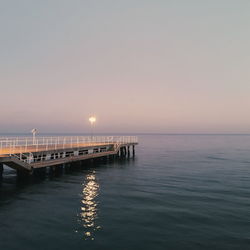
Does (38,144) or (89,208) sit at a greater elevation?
(38,144)

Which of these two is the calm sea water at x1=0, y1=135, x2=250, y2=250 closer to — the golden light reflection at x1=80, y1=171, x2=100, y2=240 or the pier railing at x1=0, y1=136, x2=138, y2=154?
the golden light reflection at x1=80, y1=171, x2=100, y2=240

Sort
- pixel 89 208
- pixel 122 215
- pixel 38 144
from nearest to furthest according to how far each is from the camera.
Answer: pixel 122 215
pixel 89 208
pixel 38 144

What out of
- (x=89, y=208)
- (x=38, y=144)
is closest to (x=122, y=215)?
(x=89, y=208)

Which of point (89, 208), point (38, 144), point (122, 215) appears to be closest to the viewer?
point (122, 215)

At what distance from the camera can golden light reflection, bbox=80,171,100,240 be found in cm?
1205

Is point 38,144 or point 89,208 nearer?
point 89,208

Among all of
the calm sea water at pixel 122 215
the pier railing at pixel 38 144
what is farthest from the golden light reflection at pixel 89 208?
the pier railing at pixel 38 144

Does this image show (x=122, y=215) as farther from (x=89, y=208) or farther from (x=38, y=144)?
(x=38, y=144)

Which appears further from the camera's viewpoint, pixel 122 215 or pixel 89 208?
pixel 89 208

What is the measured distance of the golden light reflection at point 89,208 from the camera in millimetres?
12053

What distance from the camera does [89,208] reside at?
15.4 meters

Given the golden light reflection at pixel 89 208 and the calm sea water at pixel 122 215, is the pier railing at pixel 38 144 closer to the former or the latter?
the calm sea water at pixel 122 215

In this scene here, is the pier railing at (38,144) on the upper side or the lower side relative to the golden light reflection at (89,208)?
upper

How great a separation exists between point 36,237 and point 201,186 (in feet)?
55.9
